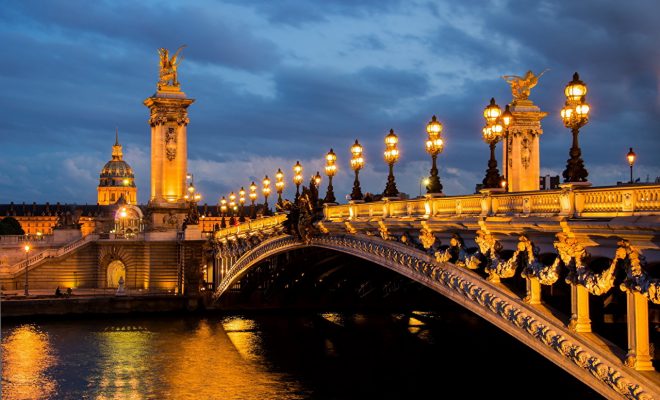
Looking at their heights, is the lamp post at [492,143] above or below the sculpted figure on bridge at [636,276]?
above

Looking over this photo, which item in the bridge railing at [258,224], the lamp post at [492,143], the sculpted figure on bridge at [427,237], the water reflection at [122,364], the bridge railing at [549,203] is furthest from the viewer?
the bridge railing at [258,224]

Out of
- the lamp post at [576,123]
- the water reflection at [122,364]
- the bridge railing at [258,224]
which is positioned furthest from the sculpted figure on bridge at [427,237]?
the bridge railing at [258,224]

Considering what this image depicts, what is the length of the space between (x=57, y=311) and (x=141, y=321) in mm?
5494

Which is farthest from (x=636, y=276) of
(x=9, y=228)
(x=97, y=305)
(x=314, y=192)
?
(x=9, y=228)

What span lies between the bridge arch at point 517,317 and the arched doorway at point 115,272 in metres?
49.9

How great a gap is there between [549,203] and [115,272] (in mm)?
68692

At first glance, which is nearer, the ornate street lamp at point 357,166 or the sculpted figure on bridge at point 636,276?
the sculpted figure on bridge at point 636,276

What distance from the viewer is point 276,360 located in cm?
4972

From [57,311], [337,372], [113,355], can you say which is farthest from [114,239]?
[337,372]

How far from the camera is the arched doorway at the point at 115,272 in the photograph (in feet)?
280

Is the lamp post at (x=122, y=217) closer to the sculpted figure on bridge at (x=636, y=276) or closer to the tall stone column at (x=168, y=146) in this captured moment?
the tall stone column at (x=168, y=146)

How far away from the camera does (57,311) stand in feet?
219

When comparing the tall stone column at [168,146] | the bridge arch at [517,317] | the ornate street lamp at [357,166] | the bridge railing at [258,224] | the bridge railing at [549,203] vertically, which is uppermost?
the tall stone column at [168,146]

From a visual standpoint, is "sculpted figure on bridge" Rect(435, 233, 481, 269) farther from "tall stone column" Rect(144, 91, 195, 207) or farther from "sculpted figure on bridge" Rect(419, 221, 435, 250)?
"tall stone column" Rect(144, 91, 195, 207)
